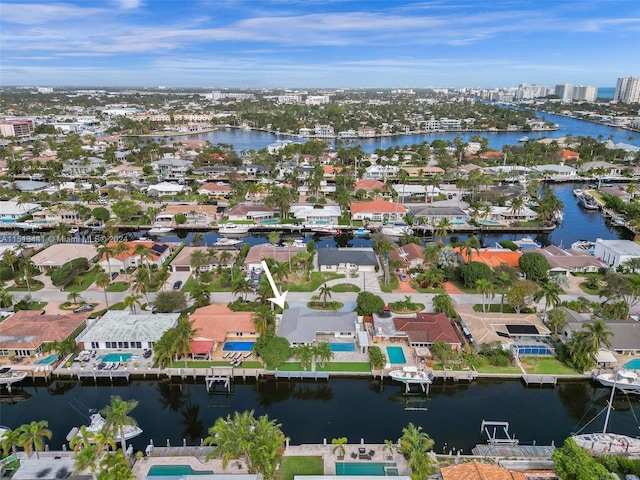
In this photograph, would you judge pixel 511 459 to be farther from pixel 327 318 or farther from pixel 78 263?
pixel 78 263

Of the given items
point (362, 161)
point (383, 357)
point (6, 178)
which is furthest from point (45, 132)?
point (383, 357)

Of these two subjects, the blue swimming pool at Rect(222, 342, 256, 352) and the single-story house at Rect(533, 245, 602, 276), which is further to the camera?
the single-story house at Rect(533, 245, 602, 276)

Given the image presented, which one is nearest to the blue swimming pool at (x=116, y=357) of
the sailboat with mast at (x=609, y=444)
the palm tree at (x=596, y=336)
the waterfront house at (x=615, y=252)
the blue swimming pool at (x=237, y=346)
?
the blue swimming pool at (x=237, y=346)

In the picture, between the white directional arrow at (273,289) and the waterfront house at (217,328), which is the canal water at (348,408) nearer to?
the waterfront house at (217,328)

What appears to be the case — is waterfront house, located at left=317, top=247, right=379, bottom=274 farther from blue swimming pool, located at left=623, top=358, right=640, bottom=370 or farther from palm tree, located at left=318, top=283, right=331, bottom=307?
blue swimming pool, located at left=623, top=358, right=640, bottom=370

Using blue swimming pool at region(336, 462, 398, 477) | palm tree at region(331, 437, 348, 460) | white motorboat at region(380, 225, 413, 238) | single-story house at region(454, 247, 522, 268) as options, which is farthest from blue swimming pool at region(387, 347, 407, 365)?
white motorboat at region(380, 225, 413, 238)

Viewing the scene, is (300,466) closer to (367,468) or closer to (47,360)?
(367,468)
